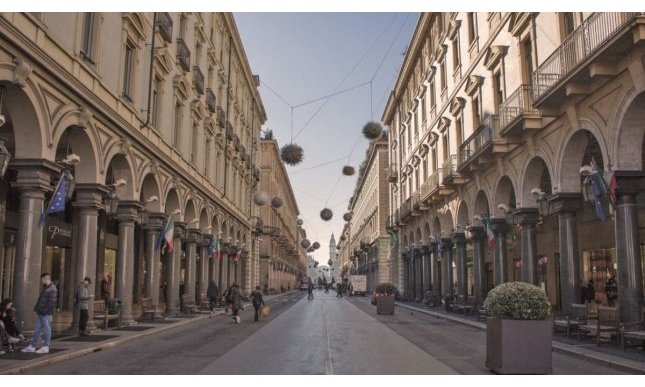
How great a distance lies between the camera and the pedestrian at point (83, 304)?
16.5 meters

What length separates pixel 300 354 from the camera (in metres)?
12.8

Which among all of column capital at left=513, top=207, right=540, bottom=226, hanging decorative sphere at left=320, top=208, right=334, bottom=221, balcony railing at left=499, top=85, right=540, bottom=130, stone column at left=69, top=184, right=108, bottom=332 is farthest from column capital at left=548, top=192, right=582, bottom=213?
hanging decorative sphere at left=320, top=208, right=334, bottom=221

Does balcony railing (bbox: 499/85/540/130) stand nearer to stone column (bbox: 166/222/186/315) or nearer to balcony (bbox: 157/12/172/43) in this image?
balcony (bbox: 157/12/172/43)

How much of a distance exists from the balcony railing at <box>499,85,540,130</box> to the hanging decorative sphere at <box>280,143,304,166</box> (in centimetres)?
961

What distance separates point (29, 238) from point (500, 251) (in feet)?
59.6

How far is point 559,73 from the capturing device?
1719 cm

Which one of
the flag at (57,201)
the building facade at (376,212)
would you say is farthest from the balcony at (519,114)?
the building facade at (376,212)

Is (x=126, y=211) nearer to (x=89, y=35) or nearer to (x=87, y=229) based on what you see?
(x=87, y=229)

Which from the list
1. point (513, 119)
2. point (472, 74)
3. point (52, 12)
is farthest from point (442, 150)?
point (52, 12)

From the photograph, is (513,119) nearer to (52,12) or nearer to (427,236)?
(52,12)

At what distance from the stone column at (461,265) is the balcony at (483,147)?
5232mm

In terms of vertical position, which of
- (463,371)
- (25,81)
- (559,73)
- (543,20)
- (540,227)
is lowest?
(463,371)

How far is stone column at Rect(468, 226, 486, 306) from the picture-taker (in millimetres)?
27453

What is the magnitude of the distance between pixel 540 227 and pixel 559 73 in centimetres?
1376
